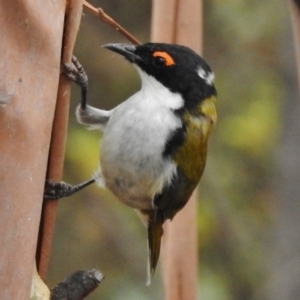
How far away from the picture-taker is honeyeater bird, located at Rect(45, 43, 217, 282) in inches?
78.1

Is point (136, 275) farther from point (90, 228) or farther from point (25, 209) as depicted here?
point (25, 209)

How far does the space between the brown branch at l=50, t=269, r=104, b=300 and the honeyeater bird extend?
2.42 ft

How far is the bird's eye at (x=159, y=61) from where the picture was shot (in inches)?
78.6


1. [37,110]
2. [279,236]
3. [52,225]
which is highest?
[37,110]

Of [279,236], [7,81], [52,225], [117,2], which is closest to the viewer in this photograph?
[7,81]

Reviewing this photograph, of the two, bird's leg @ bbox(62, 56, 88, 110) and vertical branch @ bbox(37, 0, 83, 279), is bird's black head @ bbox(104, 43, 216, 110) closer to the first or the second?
bird's leg @ bbox(62, 56, 88, 110)

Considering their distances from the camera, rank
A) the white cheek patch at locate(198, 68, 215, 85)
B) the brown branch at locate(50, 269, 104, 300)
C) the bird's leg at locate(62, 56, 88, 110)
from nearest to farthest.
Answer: the brown branch at locate(50, 269, 104, 300), the bird's leg at locate(62, 56, 88, 110), the white cheek patch at locate(198, 68, 215, 85)

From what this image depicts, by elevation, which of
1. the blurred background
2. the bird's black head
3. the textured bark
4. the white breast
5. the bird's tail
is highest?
the textured bark

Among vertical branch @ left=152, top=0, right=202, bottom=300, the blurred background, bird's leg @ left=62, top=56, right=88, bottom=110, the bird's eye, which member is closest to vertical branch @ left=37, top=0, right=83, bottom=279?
bird's leg @ left=62, top=56, right=88, bottom=110

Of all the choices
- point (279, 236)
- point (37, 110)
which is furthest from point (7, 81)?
point (279, 236)

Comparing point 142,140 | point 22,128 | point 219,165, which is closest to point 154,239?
point 142,140

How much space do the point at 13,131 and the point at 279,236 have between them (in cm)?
320

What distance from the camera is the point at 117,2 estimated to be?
470 cm

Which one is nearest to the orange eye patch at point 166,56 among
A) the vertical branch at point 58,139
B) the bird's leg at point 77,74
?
the bird's leg at point 77,74
